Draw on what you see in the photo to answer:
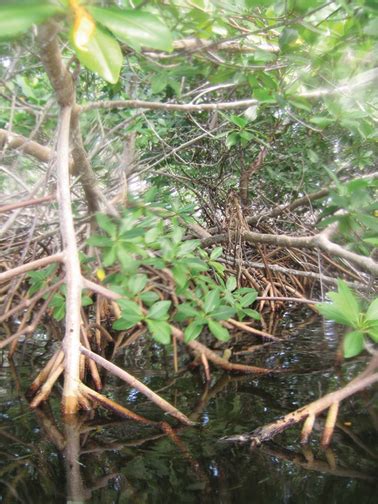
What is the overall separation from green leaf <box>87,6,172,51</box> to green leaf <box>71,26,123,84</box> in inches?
1.3

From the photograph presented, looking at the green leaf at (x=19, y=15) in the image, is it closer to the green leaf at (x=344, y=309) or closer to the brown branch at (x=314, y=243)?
the green leaf at (x=344, y=309)

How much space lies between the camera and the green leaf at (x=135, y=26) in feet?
2.00

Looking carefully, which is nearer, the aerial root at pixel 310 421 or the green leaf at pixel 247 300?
the aerial root at pixel 310 421

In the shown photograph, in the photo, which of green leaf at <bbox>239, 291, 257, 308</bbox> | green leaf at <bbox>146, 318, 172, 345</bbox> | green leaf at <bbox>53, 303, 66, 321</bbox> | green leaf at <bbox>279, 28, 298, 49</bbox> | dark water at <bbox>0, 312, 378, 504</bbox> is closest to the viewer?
dark water at <bbox>0, 312, 378, 504</bbox>

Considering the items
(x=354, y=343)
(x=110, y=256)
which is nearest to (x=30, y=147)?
(x=110, y=256)

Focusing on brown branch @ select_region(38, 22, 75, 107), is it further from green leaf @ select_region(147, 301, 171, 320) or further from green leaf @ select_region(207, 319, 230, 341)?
green leaf @ select_region(207, 319, 230, 341)

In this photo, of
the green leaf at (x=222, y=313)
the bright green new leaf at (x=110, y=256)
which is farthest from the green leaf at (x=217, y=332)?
the bright green new leaf at (x=110, y=256)

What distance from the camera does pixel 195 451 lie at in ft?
4.10

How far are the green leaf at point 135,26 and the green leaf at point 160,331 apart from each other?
96 centimetres

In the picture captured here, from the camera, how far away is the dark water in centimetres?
108

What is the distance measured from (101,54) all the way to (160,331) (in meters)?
0.96

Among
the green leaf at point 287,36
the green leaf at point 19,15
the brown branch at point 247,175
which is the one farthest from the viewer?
the brown branch at point 247,175

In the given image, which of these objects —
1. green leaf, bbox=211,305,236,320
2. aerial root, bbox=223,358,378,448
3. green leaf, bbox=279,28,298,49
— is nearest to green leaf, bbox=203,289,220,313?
green leaf, bbox=211,305,236,320

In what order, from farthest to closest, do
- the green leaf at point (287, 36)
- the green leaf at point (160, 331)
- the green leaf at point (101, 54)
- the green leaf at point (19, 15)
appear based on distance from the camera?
1. the green leaf at point (160, 331)
2. the green leaf at point (287, 36)
3. the green leaf at point (101, 54)
4. the green leaf at point (19, 15)
